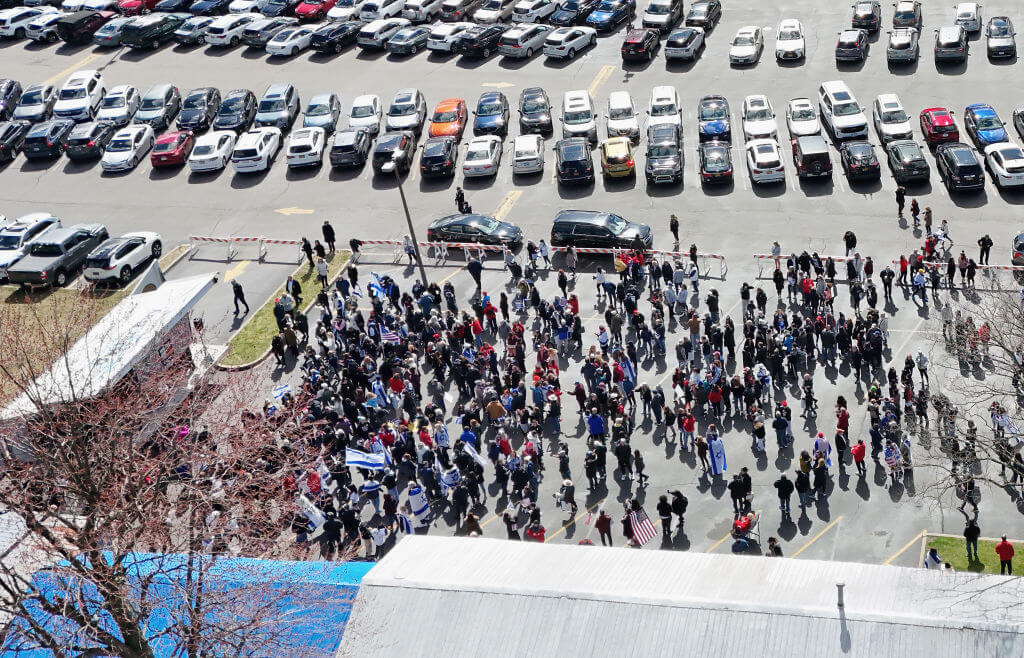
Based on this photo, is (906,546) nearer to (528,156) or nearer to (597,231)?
(597,231)

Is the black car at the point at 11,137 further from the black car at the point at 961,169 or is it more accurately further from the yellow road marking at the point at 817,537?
the yellow road marking at the point at 817,537

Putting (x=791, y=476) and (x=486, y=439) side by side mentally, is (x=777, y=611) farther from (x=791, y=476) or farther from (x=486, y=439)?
(x=486, y=439)

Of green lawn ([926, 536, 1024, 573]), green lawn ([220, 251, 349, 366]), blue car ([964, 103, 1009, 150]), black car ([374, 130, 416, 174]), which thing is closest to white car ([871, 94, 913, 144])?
blue car ([964, 103, 1009, 150])

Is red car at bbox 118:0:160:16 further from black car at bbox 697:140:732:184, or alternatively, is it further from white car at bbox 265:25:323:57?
black car at bbox 697:140:732:184

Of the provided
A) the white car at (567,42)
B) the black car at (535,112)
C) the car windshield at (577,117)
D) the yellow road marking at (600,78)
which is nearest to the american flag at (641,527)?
the car windshield at (577,117)

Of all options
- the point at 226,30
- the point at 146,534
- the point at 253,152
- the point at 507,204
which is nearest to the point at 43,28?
the point at 226,30

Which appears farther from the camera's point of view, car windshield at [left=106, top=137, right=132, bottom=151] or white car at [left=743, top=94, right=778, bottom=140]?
car windshield at [left=106, top=137, right=132, bottom=151]

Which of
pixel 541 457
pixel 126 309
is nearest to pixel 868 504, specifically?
pixel 541 457
